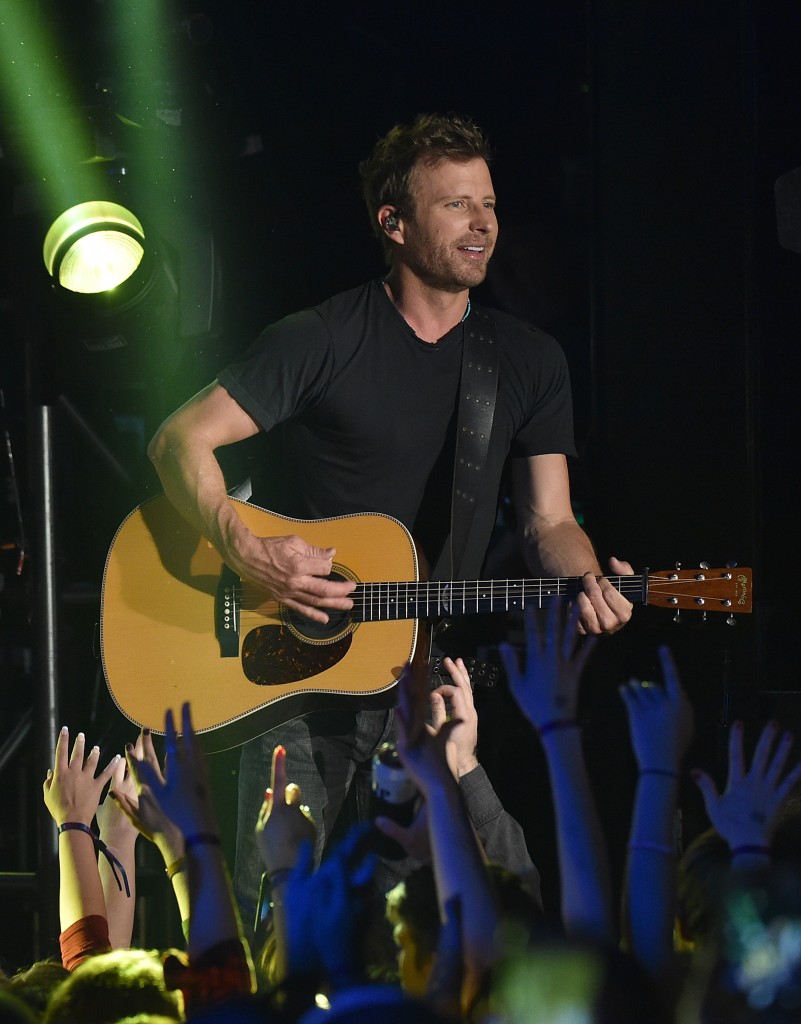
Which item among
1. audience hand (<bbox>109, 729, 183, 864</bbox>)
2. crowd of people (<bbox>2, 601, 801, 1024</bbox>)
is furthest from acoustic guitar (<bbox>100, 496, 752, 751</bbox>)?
crowd of people (<bbox>2, 601, 801, 1024</bbox>)

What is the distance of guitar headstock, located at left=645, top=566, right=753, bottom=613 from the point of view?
3.20 meters

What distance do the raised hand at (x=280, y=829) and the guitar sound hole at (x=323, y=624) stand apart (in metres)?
1.13

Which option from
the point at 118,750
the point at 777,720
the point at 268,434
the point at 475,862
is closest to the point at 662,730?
the point at 475,862

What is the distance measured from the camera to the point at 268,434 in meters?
4.05

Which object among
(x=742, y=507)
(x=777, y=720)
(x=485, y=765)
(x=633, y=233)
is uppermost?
(x=633, y=233)

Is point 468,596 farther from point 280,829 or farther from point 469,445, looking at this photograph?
point 280,829

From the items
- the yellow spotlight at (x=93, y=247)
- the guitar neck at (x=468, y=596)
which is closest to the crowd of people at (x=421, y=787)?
the guitar neck at (x=468, y=596)

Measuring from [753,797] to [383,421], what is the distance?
6.34 feet

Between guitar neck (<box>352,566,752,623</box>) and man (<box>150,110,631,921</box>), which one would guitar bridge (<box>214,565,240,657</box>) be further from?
guitar neck (<box>352,566,752,623</box>)

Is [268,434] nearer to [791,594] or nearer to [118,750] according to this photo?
[118,750]

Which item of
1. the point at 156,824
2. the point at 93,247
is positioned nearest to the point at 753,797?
the point at 156,824

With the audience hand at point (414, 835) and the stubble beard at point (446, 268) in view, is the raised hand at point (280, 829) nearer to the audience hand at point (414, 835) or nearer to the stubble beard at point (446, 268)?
the audience hand at point (414, 835)

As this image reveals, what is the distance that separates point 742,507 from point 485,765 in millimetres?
1527

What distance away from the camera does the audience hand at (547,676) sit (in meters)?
1.91
